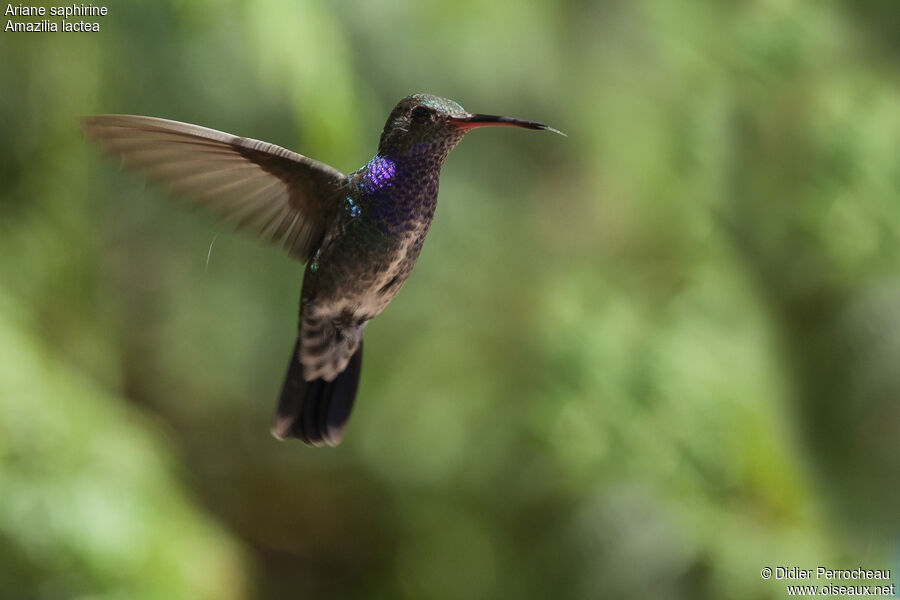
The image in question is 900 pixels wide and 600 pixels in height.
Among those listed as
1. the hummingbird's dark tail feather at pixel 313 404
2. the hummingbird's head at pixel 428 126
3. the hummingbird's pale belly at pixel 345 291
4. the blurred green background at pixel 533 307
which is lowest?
the hummingbird's dark tail feather at pixel 313 404

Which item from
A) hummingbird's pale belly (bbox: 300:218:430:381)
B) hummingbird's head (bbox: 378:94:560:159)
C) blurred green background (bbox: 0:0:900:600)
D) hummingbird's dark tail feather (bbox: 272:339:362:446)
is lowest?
hummingbird's dark tail feather (bbox: 272:339:362:446)

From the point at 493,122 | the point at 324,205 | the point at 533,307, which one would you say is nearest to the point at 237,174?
the point at 324,205

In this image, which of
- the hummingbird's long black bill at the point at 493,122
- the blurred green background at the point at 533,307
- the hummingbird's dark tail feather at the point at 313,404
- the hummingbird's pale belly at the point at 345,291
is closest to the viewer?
the hummingbird's long black bill at the point at 493,122

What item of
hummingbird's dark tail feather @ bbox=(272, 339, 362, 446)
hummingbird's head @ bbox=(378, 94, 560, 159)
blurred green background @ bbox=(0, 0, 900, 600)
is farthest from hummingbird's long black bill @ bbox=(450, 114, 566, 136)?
blurred green background @ bbox=(0, 0, 900, 600)

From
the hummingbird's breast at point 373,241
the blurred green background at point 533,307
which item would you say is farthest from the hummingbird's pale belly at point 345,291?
the blurred green background at point 533,307

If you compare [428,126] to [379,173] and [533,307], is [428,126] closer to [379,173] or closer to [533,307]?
[379,173]

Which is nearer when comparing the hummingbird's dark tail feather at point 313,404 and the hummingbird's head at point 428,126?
the hummingbird's head at point 428,126

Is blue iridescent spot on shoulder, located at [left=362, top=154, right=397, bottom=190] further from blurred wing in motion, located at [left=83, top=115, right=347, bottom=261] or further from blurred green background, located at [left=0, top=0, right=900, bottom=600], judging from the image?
blurred green background, located at [left=0, top=0, right=900, bottom=600]

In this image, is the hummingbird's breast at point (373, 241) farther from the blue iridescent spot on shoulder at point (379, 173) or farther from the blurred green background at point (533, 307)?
the blurred green background at point (533, 307)
